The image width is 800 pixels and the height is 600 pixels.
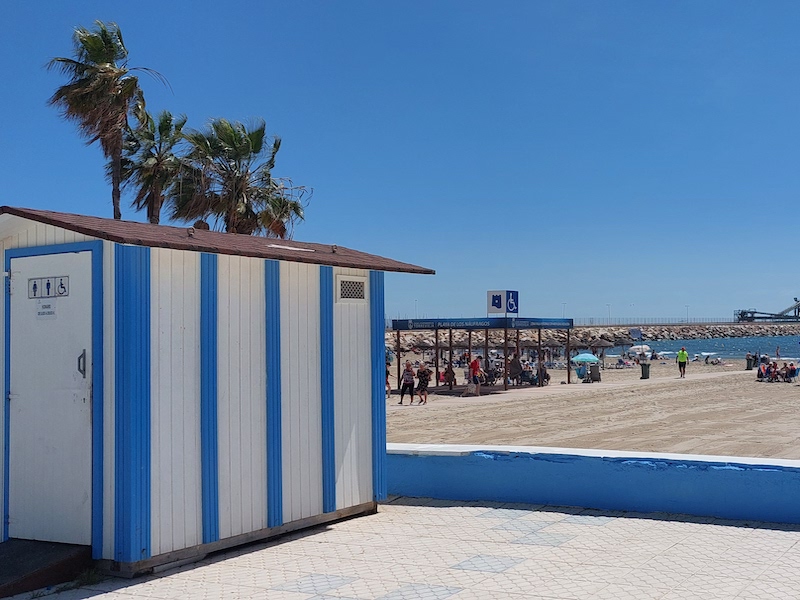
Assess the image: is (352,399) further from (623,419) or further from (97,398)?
(623,419)

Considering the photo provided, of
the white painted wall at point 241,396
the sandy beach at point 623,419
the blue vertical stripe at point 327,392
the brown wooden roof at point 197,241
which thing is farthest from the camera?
the sandy beach at point 623,419

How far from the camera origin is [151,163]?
24719mm

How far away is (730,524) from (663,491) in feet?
2.36

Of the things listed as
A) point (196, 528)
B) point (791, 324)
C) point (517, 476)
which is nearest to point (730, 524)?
point (517, 476)

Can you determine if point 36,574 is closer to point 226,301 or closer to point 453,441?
point 226,301

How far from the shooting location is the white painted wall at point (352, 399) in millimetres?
8320

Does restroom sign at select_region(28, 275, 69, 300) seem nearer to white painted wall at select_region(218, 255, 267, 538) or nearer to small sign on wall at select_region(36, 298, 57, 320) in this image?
small sign on wall at select_region(36, 298, 57, 320)

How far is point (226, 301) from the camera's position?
7215 millimetres

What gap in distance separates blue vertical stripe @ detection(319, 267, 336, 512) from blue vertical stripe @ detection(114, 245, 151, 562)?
2.03 m

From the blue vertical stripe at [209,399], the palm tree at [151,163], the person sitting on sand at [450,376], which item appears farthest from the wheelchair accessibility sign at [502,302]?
the blue vertical stripe at [209,399]

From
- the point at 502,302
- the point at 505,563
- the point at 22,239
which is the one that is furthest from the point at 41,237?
the point at 502,302

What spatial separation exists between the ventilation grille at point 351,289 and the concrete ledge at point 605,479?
202 cm

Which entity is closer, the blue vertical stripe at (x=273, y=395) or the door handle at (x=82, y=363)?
the door handle at (x=82, y=363)

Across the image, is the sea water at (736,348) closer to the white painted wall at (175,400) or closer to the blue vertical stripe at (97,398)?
the white painted wall at (175,400)
